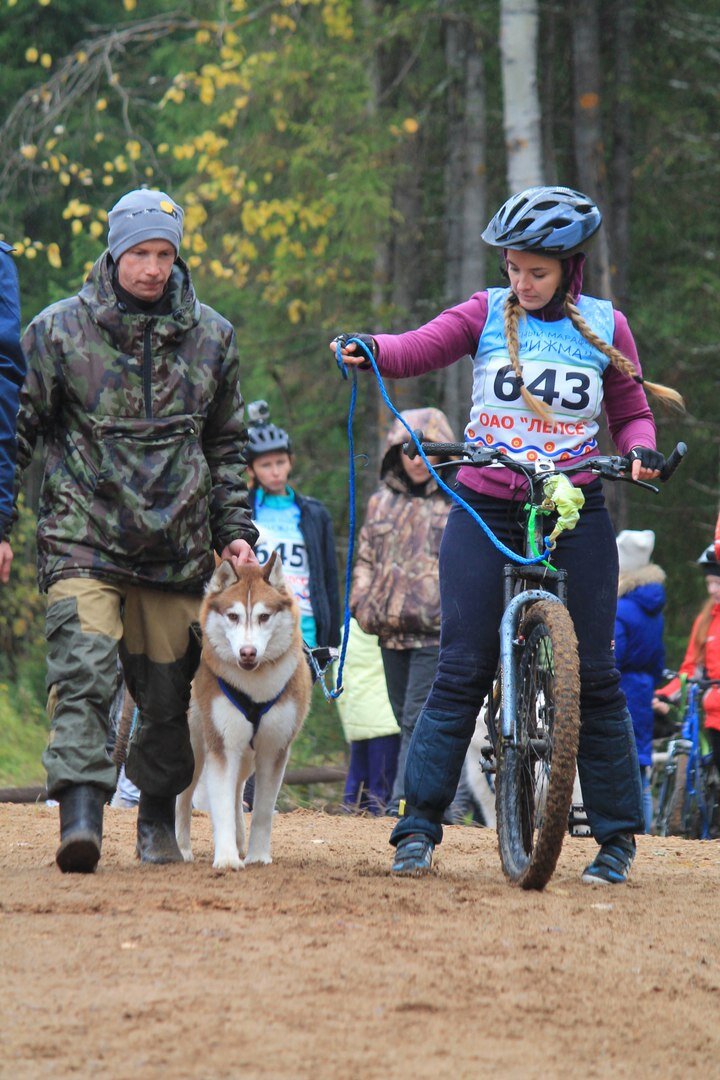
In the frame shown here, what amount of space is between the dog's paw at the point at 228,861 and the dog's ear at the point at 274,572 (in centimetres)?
113

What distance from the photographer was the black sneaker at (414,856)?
597 cm

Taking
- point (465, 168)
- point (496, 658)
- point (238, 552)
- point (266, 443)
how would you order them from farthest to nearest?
point (465, 168) < point (266, 443) < point (238, 552) < point (496, 658)

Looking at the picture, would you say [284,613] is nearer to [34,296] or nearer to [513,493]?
[513,493]

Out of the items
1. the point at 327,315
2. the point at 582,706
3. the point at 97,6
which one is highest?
the point at 97,6

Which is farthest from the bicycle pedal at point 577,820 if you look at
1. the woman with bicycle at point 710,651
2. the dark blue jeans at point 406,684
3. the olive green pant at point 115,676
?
the woman with bicycle at point 710,651

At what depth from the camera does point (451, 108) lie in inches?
698

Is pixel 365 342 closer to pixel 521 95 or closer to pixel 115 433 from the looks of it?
pixel 115 433

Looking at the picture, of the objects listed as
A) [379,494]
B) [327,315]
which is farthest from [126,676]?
[327,315]

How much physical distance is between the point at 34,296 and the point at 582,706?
18.5 meters

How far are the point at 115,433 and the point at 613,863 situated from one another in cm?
241

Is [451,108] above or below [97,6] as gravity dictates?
below

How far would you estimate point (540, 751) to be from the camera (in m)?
5.65

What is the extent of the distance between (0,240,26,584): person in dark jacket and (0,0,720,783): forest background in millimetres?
9431

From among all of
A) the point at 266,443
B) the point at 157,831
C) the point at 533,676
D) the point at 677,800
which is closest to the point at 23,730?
the point at 677,800
